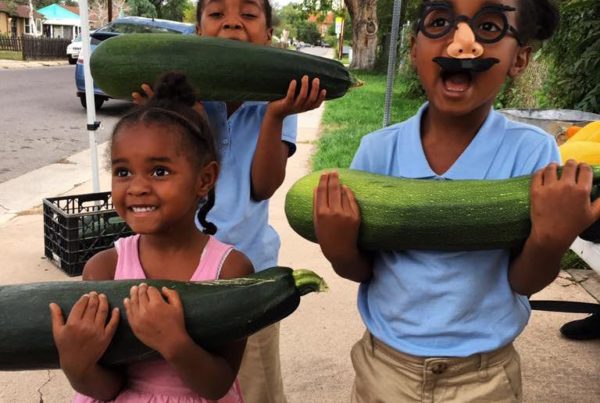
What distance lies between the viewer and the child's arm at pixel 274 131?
192cm

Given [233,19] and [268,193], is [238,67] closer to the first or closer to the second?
[233,19]

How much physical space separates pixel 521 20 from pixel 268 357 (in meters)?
1.43

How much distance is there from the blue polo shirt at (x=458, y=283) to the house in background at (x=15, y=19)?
6031 centimetres

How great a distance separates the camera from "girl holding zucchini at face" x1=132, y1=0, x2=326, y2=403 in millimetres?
1936

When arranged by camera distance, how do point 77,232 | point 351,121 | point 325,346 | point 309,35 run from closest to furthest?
point 325,346 → point 77,232 → point 351,121 → point 309,35

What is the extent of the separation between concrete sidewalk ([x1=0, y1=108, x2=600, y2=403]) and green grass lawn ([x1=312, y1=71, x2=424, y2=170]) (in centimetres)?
187

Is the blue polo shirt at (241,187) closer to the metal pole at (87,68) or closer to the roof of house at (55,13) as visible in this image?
the metal pole at (87,68)

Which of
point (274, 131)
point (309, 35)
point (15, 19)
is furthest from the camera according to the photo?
point (309, 35)

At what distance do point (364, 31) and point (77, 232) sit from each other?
987 inches

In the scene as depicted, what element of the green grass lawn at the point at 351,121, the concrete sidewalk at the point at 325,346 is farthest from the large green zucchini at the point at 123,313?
the green grass lawn at the point at 351,121

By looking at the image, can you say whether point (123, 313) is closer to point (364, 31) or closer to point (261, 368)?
point (261, 368)

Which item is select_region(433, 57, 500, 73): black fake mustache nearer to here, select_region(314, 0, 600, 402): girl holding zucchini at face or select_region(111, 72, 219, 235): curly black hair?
select_region(314, 0, 600, 402): girl holding zucchini at face

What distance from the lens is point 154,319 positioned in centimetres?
137

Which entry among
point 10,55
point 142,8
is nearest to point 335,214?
point 10,55
